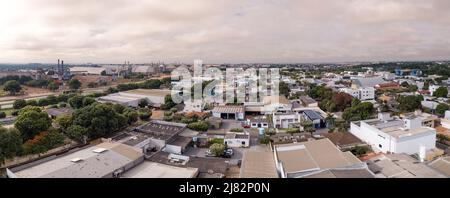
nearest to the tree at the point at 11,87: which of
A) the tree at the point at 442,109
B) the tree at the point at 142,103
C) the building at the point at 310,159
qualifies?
the tree at the point at 142,103

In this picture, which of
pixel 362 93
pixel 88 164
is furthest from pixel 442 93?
pixel 88 164

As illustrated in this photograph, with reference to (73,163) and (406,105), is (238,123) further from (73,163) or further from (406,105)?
(406,105)

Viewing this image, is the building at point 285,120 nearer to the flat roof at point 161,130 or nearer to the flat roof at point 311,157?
the flat roof at point 161,130

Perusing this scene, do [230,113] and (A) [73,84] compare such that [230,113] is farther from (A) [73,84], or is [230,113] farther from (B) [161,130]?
(A) [73,84]

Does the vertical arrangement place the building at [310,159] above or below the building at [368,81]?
below
